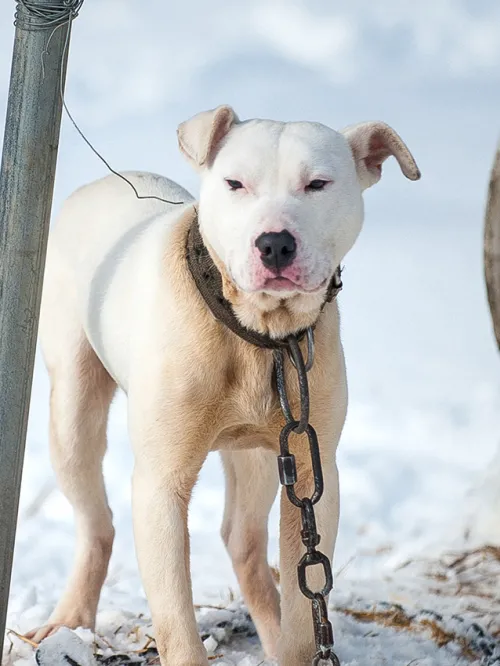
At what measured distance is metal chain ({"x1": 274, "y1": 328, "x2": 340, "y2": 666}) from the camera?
320cm

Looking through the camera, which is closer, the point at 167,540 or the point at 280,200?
the point at 280,200

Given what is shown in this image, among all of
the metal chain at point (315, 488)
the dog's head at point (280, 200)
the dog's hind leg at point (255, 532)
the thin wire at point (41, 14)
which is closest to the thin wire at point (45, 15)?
the thin wire at point (41, 14)

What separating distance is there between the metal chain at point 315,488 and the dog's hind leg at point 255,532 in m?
1.04

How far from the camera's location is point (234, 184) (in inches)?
124

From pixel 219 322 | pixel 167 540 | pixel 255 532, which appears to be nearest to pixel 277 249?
pixel 219 322

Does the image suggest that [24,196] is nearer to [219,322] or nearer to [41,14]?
[41,14]

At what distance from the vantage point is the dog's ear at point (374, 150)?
3.29m

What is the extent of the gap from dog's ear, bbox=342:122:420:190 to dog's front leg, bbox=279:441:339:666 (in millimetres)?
895

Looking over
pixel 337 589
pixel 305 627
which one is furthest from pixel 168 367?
pixel 337 589

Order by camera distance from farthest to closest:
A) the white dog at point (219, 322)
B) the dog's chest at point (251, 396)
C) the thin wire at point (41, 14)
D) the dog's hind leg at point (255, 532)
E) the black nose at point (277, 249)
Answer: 1. the dog's hind leg at point (255, 532)
2. the thin wire at point (41, 14)
3. the dog's chest at point (251, 396)
4. the white dog at point (219, 322)
5. the black nose at point (277, 249)

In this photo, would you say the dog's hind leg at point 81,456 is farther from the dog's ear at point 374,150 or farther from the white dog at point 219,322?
the dog's ear at point 374,150

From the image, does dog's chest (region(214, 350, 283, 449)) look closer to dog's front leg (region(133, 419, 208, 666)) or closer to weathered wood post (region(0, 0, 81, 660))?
dog's front leg (region(133, 419, 208, 666))

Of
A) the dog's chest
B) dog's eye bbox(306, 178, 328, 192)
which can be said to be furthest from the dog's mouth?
the dog's chest

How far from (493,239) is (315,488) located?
89cm
